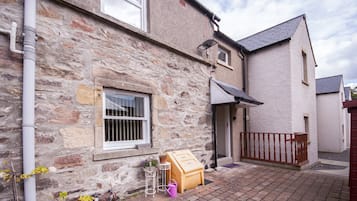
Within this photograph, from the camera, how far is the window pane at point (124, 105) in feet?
12.8

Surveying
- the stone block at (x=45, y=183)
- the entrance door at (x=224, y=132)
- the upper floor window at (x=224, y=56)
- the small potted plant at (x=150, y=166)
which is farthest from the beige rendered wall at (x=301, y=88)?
the stone block at (x=45, y=183)

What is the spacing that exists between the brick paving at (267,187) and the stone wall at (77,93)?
42.1 inches

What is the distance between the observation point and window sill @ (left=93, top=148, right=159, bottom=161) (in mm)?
3477

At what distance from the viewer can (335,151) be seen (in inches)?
623

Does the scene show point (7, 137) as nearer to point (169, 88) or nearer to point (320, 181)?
point (169, 88)

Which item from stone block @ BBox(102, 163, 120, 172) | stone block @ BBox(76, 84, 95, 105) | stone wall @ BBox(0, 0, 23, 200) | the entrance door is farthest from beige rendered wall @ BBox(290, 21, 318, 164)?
stone wall @ BBox(0, 0, 23, 200)

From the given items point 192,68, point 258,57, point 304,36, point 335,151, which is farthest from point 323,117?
point 192,68

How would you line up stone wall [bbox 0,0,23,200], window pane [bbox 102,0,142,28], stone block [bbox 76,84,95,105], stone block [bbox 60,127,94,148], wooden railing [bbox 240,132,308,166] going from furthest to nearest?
wooden railing [bbox 240,132,308,166], window pane [bbox 102,0,142,28], stone block [bbox 76,84,95,105], stone block [bbox 60,127,94,148], stone wall [bbox 0,0,23,200]

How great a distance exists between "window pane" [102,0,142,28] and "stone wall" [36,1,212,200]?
60 centimetres

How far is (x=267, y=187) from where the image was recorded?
4633 millimetres

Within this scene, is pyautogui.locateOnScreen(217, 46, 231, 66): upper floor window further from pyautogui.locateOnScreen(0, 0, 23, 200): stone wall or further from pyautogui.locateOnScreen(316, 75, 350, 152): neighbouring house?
pyautogui.locateOnScreen(316, 75, 350, 152): neighbouring house

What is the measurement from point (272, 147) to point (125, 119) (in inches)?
270

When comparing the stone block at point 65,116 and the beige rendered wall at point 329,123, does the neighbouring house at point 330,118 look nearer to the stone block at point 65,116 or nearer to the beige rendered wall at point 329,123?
the beige rendered wall at point 329,123

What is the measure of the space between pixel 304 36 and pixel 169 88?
9215 mm
